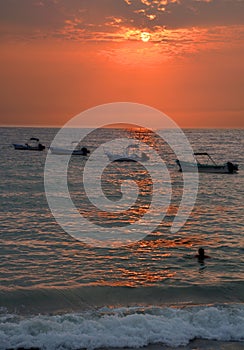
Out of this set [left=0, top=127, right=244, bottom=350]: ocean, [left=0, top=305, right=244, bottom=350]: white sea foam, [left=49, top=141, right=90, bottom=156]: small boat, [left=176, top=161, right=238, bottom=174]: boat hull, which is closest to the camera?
[left=0, top=305, right=244, bottom=350]: white sea foam

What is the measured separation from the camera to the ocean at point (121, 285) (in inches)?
469

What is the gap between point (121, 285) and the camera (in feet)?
53.7

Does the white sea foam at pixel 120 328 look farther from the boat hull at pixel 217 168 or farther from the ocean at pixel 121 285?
the boat hull at pixel 217 168

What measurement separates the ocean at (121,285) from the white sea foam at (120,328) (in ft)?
0.09

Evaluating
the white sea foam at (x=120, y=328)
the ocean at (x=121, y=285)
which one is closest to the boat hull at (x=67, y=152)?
the ocean at (x=121, y=285)

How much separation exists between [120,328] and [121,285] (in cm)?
413

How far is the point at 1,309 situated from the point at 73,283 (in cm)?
327

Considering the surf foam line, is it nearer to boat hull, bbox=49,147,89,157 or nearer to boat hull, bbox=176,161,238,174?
boat hull, bbox=176,161,238,174

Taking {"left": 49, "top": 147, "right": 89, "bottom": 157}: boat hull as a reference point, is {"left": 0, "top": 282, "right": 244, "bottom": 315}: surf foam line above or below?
below

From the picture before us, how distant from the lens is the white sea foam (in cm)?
1148

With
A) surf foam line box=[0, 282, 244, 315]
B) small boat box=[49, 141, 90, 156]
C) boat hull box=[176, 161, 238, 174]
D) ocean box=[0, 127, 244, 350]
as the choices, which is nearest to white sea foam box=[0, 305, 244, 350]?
ocean box=[0, 127, 244, 350]

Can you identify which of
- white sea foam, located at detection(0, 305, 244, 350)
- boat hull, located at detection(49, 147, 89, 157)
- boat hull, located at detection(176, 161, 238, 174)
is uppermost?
boat hull, located at detection(49, 147, 89, 157)

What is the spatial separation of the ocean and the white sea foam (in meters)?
0.03

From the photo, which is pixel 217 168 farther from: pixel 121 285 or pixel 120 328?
pixel 120 328
